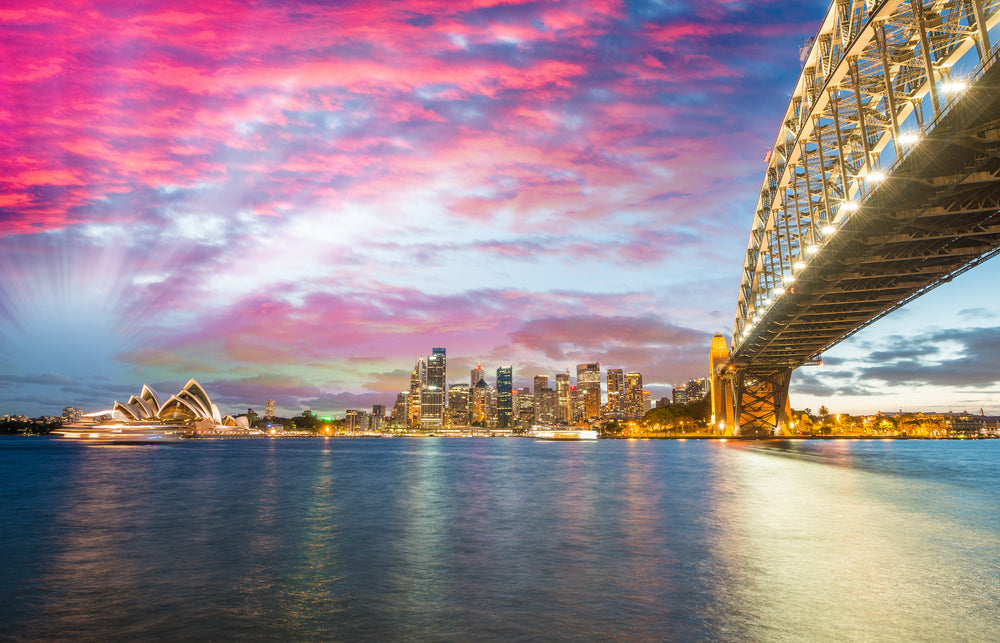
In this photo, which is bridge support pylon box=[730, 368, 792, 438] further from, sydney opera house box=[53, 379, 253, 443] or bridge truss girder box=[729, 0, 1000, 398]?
sydney opera house box=[53, 379, 253, 443]

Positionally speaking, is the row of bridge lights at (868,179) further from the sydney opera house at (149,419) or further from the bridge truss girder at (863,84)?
the sydney opera house at (149,419)

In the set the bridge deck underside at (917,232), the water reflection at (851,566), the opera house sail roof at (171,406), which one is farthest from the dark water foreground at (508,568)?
the opera house sail roof at (171,406)

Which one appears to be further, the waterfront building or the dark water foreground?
the waterfront building

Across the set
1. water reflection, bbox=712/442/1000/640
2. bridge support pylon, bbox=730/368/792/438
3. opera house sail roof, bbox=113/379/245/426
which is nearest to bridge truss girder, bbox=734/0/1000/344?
water reflection, bbox=712/442/1000/640

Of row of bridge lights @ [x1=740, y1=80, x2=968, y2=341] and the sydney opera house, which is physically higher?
row of bridge lights @ [x1=740, y1=80, x2=968, y2=341]

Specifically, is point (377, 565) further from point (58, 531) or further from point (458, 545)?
point (58, 531)

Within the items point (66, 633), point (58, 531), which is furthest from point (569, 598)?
point (58, 531)
